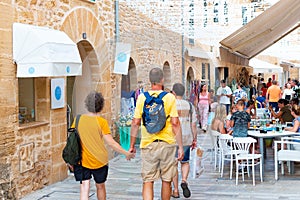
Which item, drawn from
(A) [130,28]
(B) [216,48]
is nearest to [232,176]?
(A) [130,28]

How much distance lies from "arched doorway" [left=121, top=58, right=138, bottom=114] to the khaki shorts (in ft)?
15.4

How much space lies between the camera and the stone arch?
8.28 m

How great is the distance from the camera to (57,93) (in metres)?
7.14

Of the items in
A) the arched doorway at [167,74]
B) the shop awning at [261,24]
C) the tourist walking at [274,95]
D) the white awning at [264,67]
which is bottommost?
the tourist walking at [274,95]

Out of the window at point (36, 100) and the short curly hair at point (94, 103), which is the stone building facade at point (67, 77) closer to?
the window at point (36, 100)

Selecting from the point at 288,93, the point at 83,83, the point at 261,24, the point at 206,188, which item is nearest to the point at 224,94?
the point at 288,93

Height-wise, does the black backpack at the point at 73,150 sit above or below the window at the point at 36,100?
below

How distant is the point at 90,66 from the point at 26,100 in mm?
2140

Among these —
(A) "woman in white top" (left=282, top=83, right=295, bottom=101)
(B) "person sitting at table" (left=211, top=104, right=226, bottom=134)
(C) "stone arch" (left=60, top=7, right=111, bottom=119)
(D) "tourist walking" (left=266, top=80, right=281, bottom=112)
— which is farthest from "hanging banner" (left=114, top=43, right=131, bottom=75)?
(A) "woman in white top" (left=282, top=83, right=295, bottom=101)

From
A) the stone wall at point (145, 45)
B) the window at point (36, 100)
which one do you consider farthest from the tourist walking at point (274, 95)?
the window at point (36, 100)

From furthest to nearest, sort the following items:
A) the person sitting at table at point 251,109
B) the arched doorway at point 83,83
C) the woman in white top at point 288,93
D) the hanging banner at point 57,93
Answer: the woman in white top at point 288,93
the person sitting at table at point 251,109
the arched doorway at point 83,83
the hanging banner at point 57,93

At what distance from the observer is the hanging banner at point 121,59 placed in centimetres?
934

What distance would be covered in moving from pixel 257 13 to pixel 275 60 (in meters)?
8.65

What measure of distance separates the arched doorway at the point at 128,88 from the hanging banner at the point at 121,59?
2.07ft
